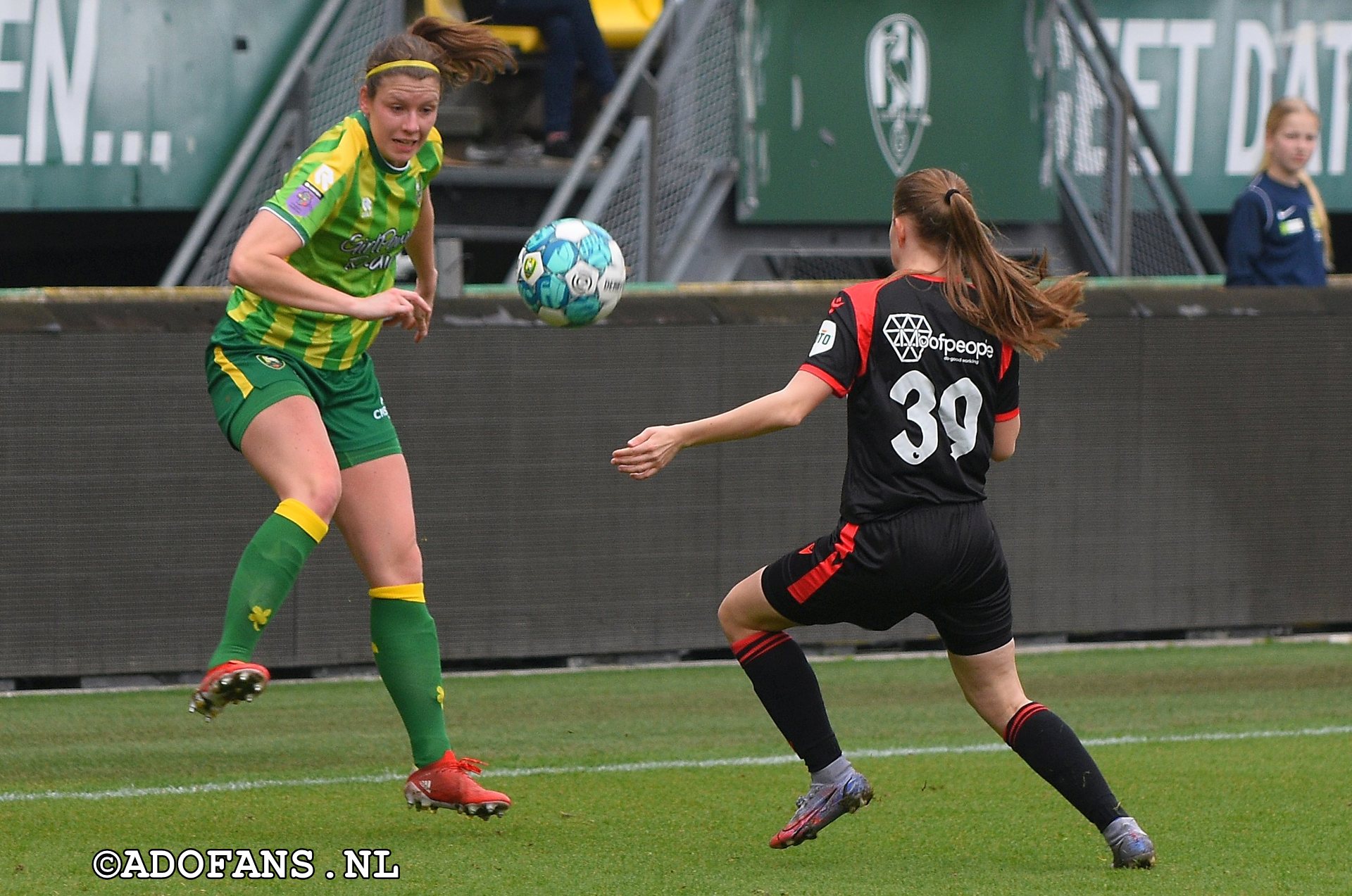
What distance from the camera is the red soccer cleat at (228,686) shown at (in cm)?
479

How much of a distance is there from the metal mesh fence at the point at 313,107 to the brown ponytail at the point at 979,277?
672 centimetres

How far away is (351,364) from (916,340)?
172 cm

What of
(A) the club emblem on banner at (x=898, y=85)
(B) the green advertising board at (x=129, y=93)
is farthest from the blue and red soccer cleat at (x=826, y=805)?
(B) the green advertising board at (x=129, y=93)

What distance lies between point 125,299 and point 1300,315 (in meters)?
5.54

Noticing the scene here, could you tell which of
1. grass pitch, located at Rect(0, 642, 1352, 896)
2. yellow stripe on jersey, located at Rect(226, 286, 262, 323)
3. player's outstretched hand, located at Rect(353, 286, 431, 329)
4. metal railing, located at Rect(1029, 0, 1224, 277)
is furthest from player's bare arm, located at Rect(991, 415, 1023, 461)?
metal railing, located at Rect(1029, 0, 1224, 277)

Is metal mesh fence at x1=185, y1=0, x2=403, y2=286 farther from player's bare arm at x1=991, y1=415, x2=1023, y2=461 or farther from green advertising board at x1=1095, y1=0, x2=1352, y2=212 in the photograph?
player's bare arm at x1=991, y1=415, x2=1023, y2=461

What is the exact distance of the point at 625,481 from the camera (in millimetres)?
8727

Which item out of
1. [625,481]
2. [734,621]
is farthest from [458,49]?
[625,481]

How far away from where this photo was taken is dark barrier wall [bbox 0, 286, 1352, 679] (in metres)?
7.93

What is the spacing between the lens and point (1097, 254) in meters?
12.3

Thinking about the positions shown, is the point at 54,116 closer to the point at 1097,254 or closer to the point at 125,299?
the point at 125,299

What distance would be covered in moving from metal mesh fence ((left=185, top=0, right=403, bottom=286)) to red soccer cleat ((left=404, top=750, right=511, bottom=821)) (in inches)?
237

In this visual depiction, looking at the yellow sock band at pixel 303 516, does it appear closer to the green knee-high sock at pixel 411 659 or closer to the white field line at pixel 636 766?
the green knee-high sock at pixel 411 659

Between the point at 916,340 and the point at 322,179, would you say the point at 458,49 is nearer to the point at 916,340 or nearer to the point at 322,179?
the point at 322,179
